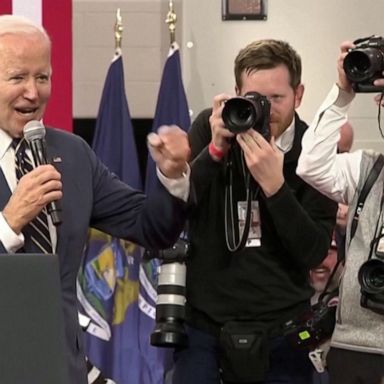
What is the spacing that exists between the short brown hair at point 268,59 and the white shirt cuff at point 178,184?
57cm

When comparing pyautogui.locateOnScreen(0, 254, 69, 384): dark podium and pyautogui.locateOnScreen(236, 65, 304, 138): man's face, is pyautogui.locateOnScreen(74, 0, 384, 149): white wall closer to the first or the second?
pyautogui.locateOnScreen(236, 65, 304, 138): man's face

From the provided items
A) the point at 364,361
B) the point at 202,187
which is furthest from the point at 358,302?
the point at 202,187

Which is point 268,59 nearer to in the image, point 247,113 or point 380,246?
A: point 247,113

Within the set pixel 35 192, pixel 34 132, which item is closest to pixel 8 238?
pixel 35 192

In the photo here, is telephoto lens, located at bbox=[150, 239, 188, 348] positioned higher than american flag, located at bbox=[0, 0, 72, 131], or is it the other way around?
american flag, located at bbox=[0, 0, 72, 131]

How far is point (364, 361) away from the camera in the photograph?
2.19 metres

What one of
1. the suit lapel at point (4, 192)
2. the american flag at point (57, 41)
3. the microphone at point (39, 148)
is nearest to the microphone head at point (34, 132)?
the microphone at point (39, 148)

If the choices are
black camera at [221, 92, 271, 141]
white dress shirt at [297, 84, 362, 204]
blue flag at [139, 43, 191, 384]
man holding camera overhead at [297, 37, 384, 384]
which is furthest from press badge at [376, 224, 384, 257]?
blue flag at [139, 43, 191, 384]

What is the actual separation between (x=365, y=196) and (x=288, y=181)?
0.30 meters

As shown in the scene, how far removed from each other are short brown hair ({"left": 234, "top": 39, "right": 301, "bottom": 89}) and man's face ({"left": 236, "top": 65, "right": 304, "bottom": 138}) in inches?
0.5

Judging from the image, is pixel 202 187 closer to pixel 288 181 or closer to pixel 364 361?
pixel 288 181

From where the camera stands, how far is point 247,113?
2.45 m

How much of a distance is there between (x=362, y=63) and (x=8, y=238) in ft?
3.03

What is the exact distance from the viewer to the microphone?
1899mm
